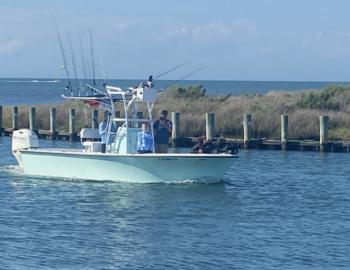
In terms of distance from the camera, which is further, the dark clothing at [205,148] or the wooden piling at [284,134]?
the wooden piling at [284,134]

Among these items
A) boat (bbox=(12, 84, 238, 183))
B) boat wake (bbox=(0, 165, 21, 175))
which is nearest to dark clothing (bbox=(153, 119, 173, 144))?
boat (bbox=(12, 84, 238, 183))

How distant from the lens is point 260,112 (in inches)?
2186

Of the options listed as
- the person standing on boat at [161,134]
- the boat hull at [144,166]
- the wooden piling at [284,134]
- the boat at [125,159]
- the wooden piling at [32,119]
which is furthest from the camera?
the wooden piling at [32,119]

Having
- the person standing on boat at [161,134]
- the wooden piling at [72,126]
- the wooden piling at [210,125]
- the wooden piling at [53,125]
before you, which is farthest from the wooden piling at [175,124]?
the person standing on boat at [161,134]

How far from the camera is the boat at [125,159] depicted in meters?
34.9

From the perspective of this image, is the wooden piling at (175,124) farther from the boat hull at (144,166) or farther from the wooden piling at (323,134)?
the boat hull at (144,166)

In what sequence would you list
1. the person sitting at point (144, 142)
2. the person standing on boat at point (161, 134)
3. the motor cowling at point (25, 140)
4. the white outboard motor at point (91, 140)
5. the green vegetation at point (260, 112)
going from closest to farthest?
1. the person sitting at point (144, 142)
2. the person standing on boat at point (161, 134)
3. the white outboard motor at point (91, 140)
4. the motor cowling at point (25, 140)
5. the green vegetation at point (260, 112)

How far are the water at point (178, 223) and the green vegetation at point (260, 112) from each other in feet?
41.3

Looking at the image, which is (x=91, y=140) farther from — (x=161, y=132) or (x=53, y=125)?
(x=53, y=125)

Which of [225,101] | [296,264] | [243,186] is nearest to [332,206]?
[243,186]

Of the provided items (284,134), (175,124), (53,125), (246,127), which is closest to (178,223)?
(284,134)

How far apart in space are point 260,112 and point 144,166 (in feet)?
69.1

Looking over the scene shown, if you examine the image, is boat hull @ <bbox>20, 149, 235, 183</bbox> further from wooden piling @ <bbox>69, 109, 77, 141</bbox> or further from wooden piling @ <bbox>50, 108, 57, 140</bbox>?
wooden piling @ <bbox>50, 108, 57, 140</bbox>

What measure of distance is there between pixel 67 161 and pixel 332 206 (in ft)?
29.7
